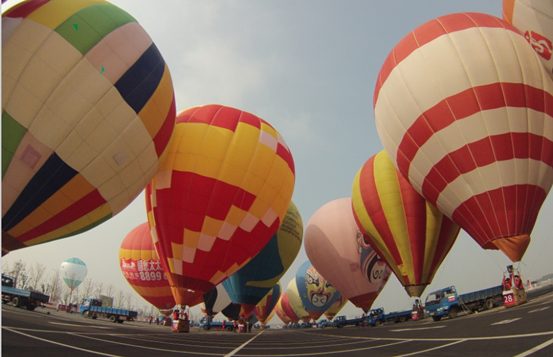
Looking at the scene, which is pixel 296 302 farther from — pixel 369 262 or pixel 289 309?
pixel 369 262

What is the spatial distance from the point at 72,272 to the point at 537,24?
64237 millimetres

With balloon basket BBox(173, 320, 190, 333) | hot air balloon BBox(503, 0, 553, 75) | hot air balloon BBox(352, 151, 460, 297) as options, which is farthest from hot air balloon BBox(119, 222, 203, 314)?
hot air balloon BBox(503, 0, 553, 75)

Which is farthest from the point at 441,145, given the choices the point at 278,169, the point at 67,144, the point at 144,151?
the point at 67,144

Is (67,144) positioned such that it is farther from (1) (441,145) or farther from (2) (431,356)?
(1) (441,145)

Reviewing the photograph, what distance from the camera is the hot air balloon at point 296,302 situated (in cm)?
5964

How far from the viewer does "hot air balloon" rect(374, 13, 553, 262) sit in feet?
42.7

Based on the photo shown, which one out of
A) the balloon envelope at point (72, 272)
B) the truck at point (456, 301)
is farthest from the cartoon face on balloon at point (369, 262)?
the balloon envelope at point (72, 272)

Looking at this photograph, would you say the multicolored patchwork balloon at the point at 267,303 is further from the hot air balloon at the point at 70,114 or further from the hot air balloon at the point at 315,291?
the hot air balloon at the point at 70,114

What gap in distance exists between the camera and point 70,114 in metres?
10.2

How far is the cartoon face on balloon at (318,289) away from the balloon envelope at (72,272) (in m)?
38.5

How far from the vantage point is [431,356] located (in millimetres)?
5109

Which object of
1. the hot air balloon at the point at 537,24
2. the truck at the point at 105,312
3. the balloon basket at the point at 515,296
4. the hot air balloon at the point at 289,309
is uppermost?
the hot air balloon at the point at 537,24

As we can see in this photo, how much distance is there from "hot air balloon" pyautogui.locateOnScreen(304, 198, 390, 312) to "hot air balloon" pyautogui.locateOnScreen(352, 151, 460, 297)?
15.7 feet

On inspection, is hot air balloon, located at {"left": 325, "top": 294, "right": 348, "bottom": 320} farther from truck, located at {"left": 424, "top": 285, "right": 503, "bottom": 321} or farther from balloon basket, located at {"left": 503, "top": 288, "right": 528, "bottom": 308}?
balloon basket, located at {"left": 503, "top": 288, "right": 528, "bottom": 308}
